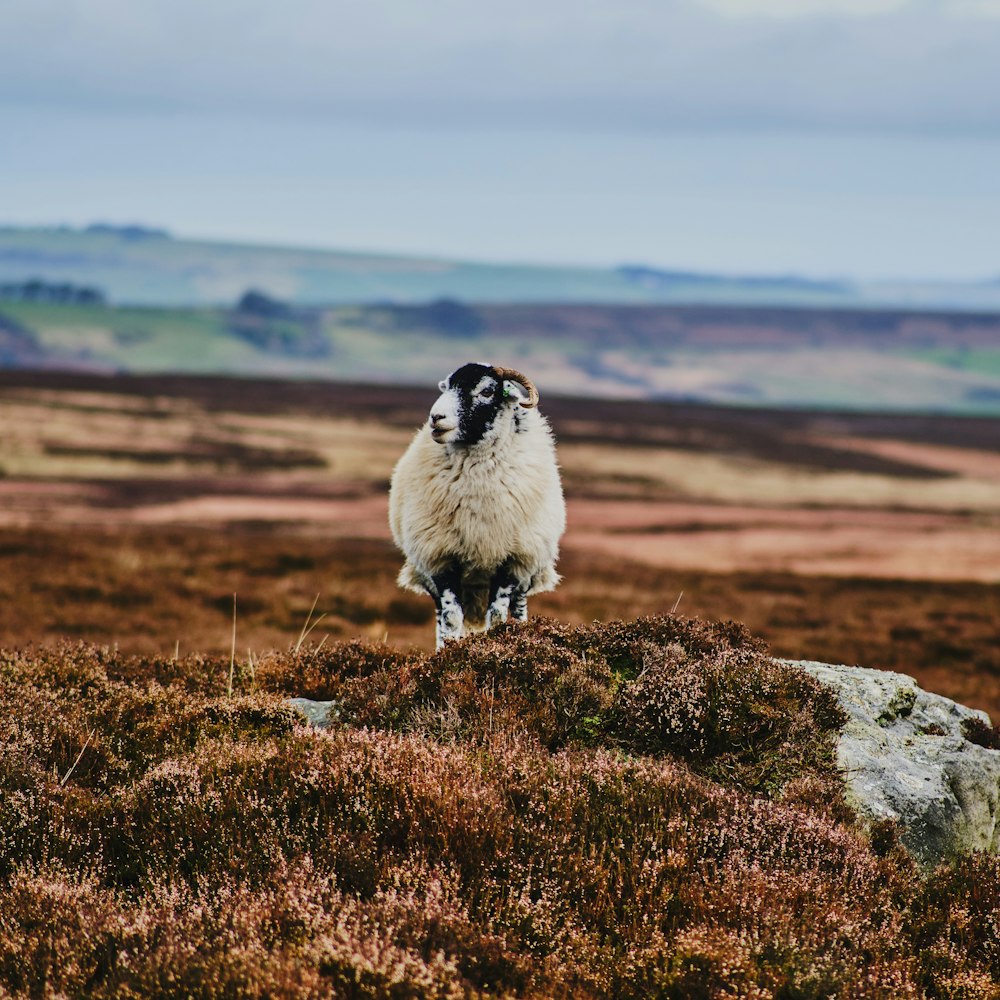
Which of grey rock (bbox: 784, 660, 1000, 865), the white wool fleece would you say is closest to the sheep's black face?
the white wool fleece

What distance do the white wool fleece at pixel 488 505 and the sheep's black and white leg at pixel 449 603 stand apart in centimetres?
9

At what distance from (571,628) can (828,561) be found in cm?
2493

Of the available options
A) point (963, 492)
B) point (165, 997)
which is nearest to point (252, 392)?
point (963, 492)

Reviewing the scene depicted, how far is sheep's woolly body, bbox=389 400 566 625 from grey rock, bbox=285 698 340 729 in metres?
1.89

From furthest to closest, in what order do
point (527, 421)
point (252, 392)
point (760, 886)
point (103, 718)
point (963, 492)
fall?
point (252, 392) < point (963, 492) < point (527, 421) < point (103, 718) < point (760, 886)

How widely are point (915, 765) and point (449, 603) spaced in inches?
149

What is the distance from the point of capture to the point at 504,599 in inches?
355

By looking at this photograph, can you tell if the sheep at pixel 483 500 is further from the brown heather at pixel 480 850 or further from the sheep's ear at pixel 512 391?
the brown heather at pixel 480 850

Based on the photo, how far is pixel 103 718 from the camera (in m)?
7.10

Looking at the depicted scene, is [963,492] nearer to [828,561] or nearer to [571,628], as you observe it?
[828,561]

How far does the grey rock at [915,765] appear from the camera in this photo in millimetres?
6152

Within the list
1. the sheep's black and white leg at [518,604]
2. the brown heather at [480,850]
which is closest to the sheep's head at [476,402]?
the sheep's black and white leg at [518,604]

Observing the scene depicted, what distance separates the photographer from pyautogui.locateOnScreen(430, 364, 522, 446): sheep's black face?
8.73 meters

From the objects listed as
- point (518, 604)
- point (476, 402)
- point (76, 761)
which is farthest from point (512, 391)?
point (76, 761)
